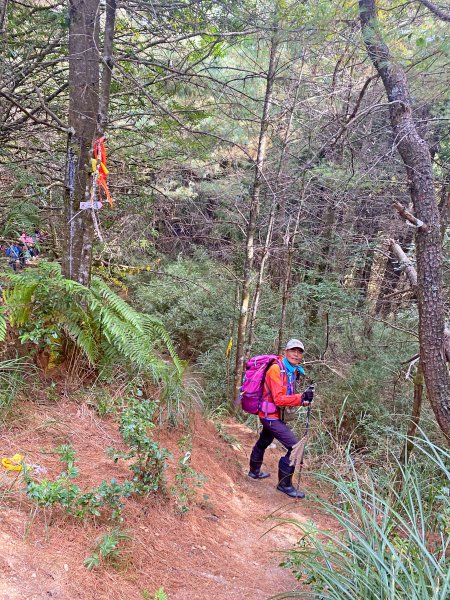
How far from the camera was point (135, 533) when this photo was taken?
9.79ft

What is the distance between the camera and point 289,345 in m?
4.80

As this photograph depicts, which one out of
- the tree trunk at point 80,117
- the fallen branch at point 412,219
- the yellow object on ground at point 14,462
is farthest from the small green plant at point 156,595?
the fallen branch at point 412,219

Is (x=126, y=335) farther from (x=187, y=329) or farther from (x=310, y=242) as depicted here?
(x=187, y=329)

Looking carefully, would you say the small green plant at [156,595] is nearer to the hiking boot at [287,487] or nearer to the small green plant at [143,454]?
the small green plant at [143,454]

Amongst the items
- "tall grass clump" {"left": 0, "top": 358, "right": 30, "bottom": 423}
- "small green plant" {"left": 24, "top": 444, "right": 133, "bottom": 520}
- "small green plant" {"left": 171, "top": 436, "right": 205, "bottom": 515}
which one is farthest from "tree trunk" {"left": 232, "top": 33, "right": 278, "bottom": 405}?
"small green plant" {"left": 24, "top": 444, "right": 133, "bottom": 520}

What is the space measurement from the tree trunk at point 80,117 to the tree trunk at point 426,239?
2.80 m

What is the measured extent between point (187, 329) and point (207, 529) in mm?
7920

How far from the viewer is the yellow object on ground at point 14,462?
2.98 m

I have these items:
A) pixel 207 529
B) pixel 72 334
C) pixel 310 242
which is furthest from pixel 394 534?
pixel 310 242

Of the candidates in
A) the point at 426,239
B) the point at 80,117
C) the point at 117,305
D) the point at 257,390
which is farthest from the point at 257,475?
the point at 80,117

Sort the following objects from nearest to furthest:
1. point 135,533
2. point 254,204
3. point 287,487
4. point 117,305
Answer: point 135,533 → point 117,305 → point 287,487 → point 254,204

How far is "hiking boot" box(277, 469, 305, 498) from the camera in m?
4.99

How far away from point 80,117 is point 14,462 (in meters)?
3.36

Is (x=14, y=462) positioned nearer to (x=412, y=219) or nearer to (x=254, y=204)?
(x=412, y=219)
